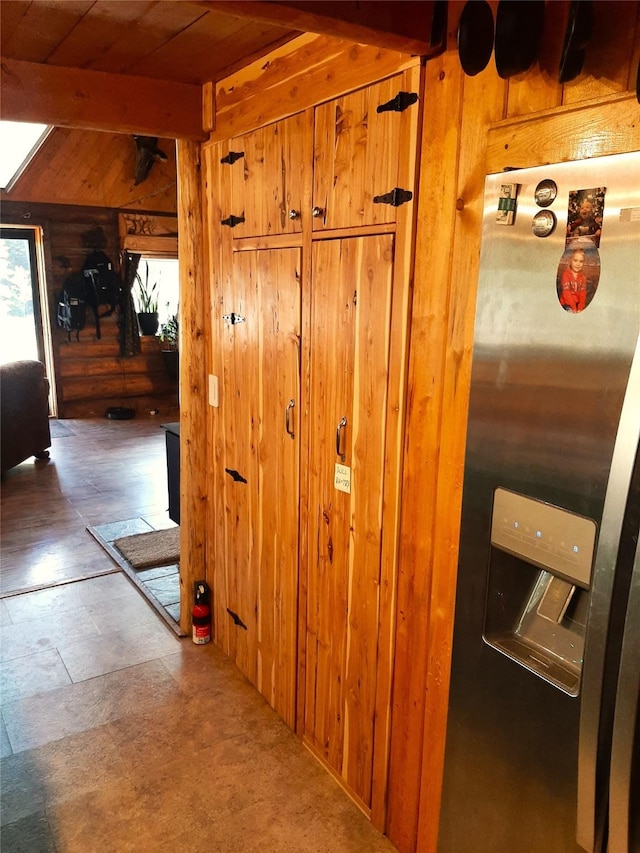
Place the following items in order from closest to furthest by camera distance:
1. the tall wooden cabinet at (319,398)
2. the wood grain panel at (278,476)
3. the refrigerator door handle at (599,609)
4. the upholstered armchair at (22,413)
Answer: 1. the refrigerator door handle at (599,609)
2. the tall wooden cabinet at (319,398)
3. the wood grain panel at (278,476)
4. the upholstered armchair at (22,413)

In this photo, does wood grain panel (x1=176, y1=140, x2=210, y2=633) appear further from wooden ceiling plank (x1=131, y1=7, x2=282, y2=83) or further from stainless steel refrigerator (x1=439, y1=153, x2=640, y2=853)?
stainless steel refrigerator (x1=439, y1=153, x2=640, y2=853)

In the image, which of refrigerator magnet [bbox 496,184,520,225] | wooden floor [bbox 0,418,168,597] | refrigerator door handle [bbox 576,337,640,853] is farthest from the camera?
wooden floor [bbox 0,418,168,597]

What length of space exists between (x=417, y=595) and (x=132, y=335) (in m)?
7.64

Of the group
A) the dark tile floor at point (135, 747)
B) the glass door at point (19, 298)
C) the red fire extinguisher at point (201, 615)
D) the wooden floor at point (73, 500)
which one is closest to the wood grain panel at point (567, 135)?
the dark tile floor at point (135, 747)

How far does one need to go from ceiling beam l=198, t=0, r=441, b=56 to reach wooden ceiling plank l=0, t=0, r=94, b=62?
81cm

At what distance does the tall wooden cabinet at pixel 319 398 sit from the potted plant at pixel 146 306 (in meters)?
6.30

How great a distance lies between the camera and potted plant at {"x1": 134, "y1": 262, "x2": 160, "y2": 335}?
8836 millimetres

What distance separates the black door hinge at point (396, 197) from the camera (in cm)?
177

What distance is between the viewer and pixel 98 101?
2562 millimetres

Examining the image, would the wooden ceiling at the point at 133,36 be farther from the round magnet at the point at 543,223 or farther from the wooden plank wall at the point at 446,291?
the round magnet at the point at 543,223

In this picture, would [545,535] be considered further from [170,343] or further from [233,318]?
[170,343]

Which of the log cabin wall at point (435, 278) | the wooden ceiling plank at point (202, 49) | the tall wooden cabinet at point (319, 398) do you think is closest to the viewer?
the log cabin wall at point (435, 278)

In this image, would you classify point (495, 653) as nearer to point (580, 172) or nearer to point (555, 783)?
point (555, 783)

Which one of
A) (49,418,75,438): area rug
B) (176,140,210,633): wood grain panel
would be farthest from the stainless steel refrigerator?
(49,418,75,438): area rug
